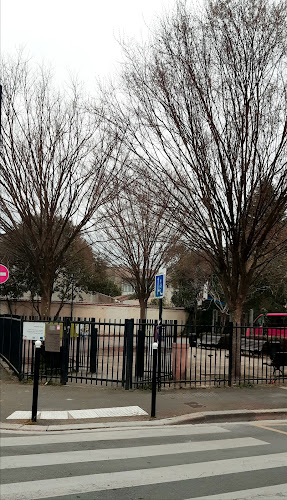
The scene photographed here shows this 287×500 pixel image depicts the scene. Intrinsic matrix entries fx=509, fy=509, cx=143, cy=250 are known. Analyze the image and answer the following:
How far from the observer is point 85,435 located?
27.1ft

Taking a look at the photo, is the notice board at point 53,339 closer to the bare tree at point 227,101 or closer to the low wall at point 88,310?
the bare tree at point 227,101

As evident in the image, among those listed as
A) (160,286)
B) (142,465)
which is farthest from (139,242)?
(142,465)

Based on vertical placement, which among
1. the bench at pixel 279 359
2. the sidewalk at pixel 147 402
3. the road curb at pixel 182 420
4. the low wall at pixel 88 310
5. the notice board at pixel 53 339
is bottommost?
the road curb at pixel 182 420

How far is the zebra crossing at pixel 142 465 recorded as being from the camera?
546 cm

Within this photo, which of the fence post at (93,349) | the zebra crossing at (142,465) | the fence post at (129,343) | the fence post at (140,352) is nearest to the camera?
the zebra crossing at (142,465)

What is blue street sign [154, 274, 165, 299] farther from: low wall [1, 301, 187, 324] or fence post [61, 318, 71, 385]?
low wall [1, 301, 187, 324]

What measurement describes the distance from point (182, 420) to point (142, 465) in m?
3.14

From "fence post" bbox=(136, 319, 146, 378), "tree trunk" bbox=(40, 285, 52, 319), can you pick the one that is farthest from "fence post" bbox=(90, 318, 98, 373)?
"tree trunk" bbox=(40, 285, 52, 319)

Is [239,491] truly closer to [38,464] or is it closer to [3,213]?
[38,464]

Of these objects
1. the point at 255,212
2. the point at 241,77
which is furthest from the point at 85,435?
the point at 241,77

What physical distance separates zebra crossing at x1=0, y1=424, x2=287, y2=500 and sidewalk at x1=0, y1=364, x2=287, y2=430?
0.72 metres

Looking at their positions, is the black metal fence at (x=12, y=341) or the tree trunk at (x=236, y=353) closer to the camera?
the black metal fence at (x=12, y=341)

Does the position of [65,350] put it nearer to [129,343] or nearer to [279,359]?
[129,343]

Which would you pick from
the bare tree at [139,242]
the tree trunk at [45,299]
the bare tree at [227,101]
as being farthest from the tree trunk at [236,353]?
the bare tree at [139,242]
